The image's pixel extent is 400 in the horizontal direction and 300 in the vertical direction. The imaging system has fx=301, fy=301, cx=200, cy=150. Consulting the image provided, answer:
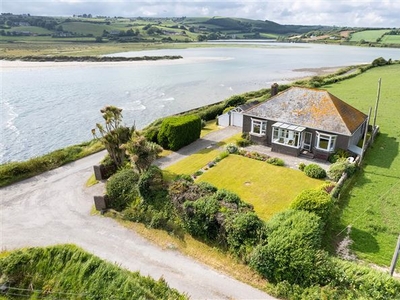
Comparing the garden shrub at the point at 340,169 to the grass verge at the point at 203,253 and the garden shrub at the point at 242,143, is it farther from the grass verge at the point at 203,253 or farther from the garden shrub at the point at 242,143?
the grass verge at the point at 203,253

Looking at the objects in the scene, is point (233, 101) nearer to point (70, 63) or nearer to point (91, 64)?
point (91, 64)

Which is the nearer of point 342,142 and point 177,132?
point 342,142

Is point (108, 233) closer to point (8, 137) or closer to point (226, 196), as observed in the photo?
point (226, 196)

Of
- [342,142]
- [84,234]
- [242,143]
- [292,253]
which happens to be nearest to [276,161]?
[242,143]

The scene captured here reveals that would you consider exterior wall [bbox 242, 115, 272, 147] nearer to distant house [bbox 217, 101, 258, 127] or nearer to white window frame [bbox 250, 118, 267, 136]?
white window frame [bbox 250, 118, 267, 136]

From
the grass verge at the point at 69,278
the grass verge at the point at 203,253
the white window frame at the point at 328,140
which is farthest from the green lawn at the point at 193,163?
the grass verge at the point at 69,278

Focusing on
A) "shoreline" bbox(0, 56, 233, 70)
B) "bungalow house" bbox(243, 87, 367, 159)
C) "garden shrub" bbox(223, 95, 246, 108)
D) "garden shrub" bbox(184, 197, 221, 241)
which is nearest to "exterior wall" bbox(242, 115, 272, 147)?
"bungalow house" bbox(243, 87, 367, 159)
